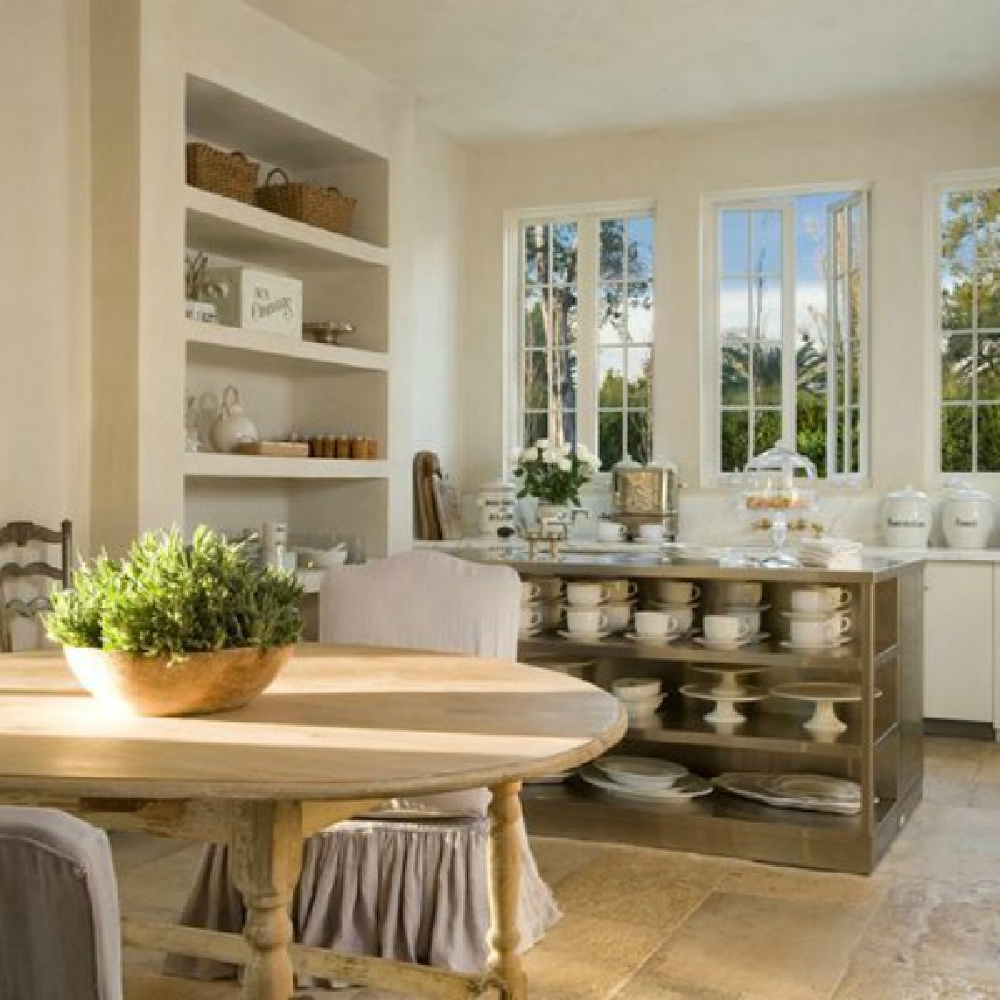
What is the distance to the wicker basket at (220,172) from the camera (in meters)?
4.68

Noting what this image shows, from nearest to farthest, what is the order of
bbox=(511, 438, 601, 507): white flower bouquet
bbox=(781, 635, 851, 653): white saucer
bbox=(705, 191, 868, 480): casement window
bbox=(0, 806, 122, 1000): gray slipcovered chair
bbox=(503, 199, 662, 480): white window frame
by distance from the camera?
bbox=(0, 806, 122, 1000): gray slipcovered chair
bbox=(781, 635, 851, 653): white saucer
bbox=(511, 438, 601, 507): white flower bouquet
bbox=(705, 191, 868, 480): casement window
bbox=(503, 199, 662, 480): white window frame

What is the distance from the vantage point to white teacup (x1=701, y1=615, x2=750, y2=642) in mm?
3789

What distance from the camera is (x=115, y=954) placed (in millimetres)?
950

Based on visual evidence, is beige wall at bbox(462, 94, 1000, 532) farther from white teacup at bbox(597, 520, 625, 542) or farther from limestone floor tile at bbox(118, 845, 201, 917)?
limestone floor tile at bbox(118, 845, 201, 917)

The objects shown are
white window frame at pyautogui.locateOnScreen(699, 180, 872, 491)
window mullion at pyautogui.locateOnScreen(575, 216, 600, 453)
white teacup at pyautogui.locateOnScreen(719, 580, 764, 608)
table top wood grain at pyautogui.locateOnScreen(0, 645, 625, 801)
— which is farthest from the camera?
window mullion at pyautogui.locateOnScreen(575, 216, 600, 453)

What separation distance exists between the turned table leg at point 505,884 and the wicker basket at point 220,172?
10.1 feet

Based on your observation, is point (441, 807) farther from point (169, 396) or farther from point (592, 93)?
point (592, 93)

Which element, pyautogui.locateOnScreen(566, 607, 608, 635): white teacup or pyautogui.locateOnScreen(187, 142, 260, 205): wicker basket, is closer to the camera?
pyautogui.locateOnScreen(566, 607, 608, 635): white teacup

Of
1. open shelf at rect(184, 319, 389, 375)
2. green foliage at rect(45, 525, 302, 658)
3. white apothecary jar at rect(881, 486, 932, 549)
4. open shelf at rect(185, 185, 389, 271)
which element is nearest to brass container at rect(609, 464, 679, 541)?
white apothecary jar at rect(881, 486, 932, 549)

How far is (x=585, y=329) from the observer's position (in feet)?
22.7

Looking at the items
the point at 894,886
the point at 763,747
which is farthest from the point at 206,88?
the point at 894,886

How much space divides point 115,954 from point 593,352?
6103mm

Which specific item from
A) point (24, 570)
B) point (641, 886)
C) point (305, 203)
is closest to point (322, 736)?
point (641, 886)

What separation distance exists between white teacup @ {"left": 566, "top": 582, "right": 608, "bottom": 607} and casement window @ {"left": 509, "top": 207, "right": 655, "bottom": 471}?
2912 mm
